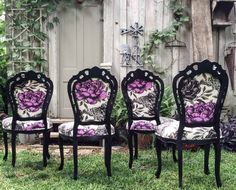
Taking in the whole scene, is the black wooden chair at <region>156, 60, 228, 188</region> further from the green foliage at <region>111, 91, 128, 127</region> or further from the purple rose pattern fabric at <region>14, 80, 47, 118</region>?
the green foliage at <region>111, 91, 128, 127</region>

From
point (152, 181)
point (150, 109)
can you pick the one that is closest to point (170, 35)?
point (150, 109)

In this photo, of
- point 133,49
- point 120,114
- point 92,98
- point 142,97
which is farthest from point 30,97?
point 133,49

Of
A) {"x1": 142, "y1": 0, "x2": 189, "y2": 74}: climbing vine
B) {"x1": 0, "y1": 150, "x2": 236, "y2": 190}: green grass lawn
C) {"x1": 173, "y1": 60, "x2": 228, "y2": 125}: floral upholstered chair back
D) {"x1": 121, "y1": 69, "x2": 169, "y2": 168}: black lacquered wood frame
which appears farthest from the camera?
{"x1": 142, "y1": 0, "x2": 189, "y2": 74}: climbing vine

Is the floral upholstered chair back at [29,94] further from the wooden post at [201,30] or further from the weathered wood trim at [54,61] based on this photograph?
the wooden post at [201,30]

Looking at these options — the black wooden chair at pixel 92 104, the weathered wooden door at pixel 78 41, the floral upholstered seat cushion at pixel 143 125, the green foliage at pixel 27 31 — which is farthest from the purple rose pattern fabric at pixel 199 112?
the green foliage at pixel 27 31

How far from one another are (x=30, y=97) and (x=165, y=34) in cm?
242

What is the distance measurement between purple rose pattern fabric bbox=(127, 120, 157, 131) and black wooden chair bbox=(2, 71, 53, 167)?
970 millimetres

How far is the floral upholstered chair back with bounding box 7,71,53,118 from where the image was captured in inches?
170

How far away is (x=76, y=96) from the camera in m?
3.91

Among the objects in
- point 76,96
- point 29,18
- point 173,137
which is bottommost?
point 173,137

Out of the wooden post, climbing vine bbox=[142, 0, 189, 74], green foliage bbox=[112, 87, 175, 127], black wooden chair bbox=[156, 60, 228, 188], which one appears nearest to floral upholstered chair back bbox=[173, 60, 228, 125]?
black wooden chair bbox=[156, 60, 228, 188]

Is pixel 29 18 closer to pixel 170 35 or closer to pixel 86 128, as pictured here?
pixel 170 35

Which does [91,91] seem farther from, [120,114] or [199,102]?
[120,114]

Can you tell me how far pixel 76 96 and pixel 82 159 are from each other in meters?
1.15
